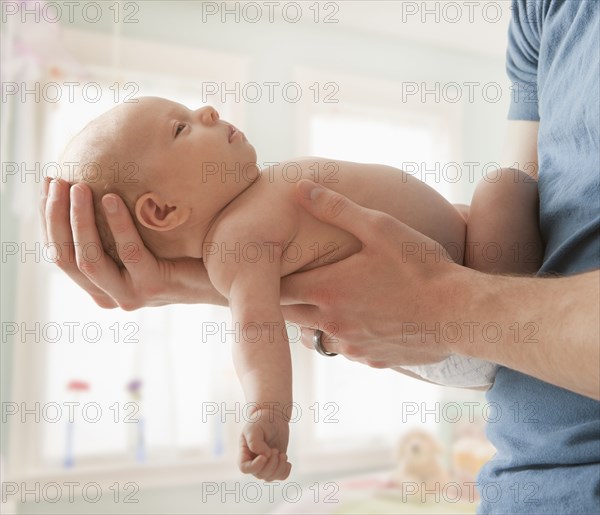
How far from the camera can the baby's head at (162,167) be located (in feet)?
3.17

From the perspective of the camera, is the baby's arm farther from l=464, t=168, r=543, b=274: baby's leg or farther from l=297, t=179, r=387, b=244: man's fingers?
l=464, t=168, r=543, b=274: baby's leg

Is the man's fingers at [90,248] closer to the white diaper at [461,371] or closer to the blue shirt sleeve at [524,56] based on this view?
the white diaper at [461,371]

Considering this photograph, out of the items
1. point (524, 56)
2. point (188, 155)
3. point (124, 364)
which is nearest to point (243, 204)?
point (188, 155)

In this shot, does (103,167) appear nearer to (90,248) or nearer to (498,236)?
(90,248)

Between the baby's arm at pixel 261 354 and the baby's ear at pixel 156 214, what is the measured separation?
0.08 m

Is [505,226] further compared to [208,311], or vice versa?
[208,311]

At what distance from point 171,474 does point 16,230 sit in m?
1.37

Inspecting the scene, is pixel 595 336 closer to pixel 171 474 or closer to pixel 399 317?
pixel 399 317

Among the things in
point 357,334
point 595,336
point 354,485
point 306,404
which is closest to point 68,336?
point 306,404

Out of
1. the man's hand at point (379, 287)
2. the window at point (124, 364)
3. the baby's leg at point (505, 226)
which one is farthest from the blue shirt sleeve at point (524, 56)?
the window at point (124, 364)

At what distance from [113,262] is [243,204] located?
0.24 metres

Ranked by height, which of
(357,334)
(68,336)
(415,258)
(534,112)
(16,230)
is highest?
(534,112)

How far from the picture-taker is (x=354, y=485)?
3.11 meters

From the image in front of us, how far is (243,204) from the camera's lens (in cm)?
99
